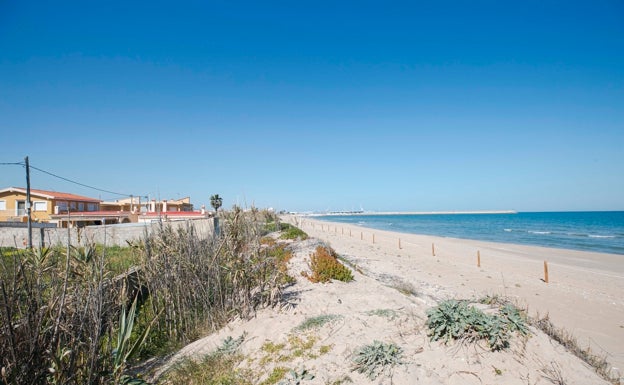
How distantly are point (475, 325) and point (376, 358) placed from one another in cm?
146

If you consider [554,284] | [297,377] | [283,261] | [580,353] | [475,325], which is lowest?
[554,284]

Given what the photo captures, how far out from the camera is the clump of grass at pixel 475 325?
13.7ft

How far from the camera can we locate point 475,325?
4320 mm

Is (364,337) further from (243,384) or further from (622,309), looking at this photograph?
(622,309)

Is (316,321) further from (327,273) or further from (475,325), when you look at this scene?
(327,273)

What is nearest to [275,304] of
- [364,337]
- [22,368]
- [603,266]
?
[364,337]

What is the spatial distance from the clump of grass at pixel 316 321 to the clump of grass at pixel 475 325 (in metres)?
1.75

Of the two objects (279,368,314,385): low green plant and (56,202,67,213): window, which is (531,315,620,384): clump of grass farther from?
(56,202,67,213): window

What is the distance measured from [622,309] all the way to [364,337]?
36.7ft

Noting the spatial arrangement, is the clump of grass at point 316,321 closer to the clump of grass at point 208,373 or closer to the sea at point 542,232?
the clump of grass at point 208,373

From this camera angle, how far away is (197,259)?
668cm

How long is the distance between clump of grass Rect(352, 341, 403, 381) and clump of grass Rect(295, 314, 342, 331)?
1.22 m

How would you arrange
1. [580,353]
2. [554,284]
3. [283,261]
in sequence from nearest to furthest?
[580,353] → [283,261] → [554,284]

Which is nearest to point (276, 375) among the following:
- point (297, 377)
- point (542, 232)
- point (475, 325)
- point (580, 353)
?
point (297, 377)
